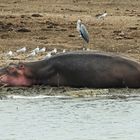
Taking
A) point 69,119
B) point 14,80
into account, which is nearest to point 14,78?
point 14,80

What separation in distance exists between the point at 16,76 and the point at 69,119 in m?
2.78

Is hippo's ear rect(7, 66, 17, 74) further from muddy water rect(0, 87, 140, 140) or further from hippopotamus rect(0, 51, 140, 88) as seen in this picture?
muddy water rect(0, 87, 140, 140)

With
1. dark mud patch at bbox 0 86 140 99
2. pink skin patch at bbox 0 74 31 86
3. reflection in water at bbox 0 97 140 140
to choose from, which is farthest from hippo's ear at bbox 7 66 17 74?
reflection in water at bbox 0 97 140 140

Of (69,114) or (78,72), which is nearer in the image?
(69,114)

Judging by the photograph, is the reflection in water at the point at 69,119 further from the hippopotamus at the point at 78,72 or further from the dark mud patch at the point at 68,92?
the hippopotamus at the point at 78,72

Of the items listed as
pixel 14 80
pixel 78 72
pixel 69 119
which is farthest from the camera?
pixel 14 80

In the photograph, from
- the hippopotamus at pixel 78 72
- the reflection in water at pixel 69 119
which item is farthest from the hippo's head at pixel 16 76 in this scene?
the reflection in water at pixel 69 119

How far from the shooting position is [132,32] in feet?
69.1

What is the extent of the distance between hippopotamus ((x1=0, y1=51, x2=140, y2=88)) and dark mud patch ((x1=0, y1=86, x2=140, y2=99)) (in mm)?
123

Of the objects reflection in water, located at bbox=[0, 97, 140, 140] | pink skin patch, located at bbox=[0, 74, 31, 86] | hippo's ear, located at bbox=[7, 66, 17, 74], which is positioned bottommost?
reflection in water, located at bbox=[0, 97, 140, 140]

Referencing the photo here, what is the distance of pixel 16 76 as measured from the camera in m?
14.2

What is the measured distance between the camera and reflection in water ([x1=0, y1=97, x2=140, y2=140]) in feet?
35.0

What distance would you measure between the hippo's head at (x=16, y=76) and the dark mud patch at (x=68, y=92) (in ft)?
0.43

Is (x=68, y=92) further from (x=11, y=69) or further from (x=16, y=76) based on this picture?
(x=11, y=69)
